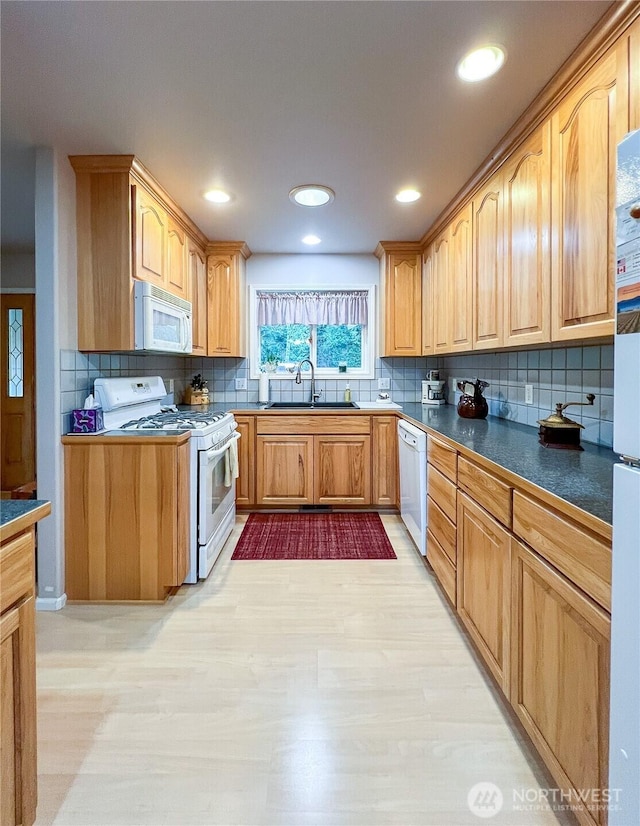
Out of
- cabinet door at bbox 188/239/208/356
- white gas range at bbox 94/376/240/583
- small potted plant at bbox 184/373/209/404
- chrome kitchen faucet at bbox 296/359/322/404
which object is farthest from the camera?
chrome kitchen faucet at bbox 296/359/322/404

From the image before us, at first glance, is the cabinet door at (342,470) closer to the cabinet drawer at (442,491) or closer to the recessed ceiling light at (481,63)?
the cabinet drawer at (442,491)

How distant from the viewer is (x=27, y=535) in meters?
1.01

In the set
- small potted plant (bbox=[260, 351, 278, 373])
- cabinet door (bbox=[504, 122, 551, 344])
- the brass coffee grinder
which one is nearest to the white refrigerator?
cabinet door (bbox=[504, 122, 551, 344])

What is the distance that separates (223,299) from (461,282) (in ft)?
6.67

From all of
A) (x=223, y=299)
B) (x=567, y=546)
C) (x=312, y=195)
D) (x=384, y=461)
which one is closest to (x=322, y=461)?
(x=384, y=461)

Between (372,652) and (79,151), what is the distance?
9.19 feet

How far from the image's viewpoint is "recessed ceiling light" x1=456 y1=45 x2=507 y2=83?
1.44m

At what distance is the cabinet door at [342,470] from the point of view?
3480 millimetres

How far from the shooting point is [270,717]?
4.72 feet

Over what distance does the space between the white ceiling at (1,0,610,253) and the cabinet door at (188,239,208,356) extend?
2.46 ft

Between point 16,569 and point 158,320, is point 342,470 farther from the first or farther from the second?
point 16,569

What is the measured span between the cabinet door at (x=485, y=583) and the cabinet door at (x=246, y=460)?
198 centimetres

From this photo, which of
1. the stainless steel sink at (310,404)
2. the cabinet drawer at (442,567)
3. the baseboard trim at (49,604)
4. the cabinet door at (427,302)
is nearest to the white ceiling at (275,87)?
the cabinet door at (427,302)

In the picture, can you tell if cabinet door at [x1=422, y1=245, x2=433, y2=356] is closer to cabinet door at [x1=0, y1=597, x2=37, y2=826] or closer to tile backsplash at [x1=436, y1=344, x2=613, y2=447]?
tile backsplash at [x1=436, y1=344, x2=613, y2=447]
